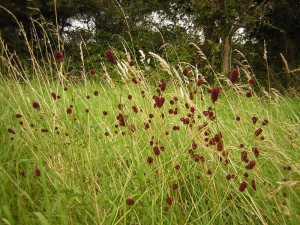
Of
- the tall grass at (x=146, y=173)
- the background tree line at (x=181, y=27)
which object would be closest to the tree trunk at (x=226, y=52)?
the background tree line at (x=181, y=27)

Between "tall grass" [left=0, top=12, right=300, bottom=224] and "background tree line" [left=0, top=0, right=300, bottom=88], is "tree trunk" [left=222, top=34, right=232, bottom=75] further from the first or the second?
"tall grass" [left=0, top=12, right=300, bottom=224]

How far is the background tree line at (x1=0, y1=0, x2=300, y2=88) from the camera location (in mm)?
7812

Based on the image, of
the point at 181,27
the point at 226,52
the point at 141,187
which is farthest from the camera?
the point at 181,27

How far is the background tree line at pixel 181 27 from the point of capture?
7.81 m

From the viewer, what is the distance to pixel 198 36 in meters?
8.63

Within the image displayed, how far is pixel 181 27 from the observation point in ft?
30.3

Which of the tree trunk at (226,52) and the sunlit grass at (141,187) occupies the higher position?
the tree trunk at (226,52)

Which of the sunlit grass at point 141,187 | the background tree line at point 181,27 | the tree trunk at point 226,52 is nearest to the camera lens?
the sunlit grass at point 141,187

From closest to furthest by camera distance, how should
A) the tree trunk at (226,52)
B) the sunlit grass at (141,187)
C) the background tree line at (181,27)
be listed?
the sunlit grass at (141,187) < the tree trunk at (226,52) < the background tree line at (181,27)

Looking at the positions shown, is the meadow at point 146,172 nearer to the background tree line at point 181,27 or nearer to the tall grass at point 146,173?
the tall grass at point 146,173

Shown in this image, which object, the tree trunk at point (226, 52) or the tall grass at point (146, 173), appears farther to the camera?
the tree trunk at point (226, 52)

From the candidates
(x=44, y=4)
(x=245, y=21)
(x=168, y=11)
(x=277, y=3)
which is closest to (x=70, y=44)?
(x=44, y=4)

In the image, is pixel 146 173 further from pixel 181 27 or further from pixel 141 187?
pixel 181 27

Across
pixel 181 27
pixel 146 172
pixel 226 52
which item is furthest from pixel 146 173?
pixel 181 27
